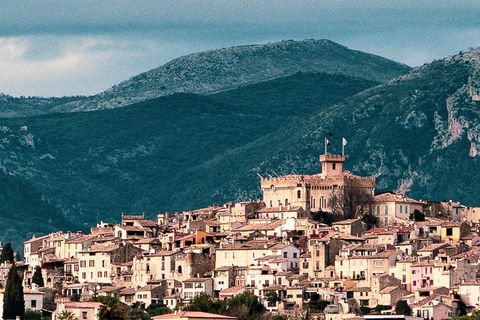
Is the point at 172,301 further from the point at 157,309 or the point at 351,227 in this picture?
the point at 351,227

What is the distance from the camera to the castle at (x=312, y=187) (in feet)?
585

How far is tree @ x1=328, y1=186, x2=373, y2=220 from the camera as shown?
178 metres

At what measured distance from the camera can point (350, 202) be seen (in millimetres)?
179500

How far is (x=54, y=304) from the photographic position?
160 m

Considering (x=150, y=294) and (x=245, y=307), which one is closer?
(x=245, y=307)

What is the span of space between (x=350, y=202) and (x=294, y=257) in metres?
19.3

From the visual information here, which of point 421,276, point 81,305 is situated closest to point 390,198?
point 421,276

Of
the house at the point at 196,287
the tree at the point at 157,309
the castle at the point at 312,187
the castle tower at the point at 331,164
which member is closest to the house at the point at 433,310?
the tree at the point at 157,309

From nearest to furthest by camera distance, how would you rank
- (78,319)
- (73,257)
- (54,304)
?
(78,319) < (54,304) < (73,257)

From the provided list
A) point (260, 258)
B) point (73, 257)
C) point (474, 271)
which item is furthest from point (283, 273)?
point (73, 257)

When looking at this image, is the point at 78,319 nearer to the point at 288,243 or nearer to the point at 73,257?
the point at 288,243

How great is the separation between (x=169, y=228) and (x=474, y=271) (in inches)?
1755

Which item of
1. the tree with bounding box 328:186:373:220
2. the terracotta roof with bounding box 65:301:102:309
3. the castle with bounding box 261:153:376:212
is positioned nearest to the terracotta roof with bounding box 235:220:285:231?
the castle with bounding box 261:153:376:212

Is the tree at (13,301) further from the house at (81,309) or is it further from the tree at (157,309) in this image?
the tree at (157,309)
